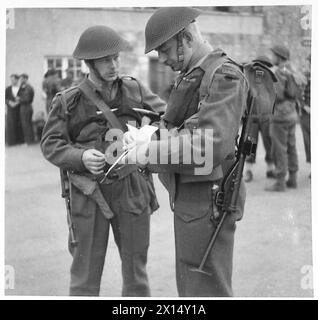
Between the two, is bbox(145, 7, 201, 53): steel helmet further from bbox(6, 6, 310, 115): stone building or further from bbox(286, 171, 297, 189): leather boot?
bbox(286, 171, 297, 189): leather boot

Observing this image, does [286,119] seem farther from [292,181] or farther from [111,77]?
[111,77]

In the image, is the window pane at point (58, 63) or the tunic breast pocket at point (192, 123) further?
the window pane at point (58, 63)

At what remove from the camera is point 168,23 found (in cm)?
243

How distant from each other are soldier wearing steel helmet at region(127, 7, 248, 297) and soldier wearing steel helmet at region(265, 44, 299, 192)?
3.68 metres

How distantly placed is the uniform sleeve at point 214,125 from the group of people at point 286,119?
338 cm

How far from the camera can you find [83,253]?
3.18 metres

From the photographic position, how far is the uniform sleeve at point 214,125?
2275 mm

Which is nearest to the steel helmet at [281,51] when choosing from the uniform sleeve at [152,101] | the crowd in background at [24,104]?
the crowd in background at [24,104]

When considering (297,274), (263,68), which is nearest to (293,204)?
(297,274)

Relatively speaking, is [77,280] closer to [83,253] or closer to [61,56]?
[83,253]

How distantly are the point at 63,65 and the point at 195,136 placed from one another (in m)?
5.72

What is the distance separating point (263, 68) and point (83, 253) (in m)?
1.37
